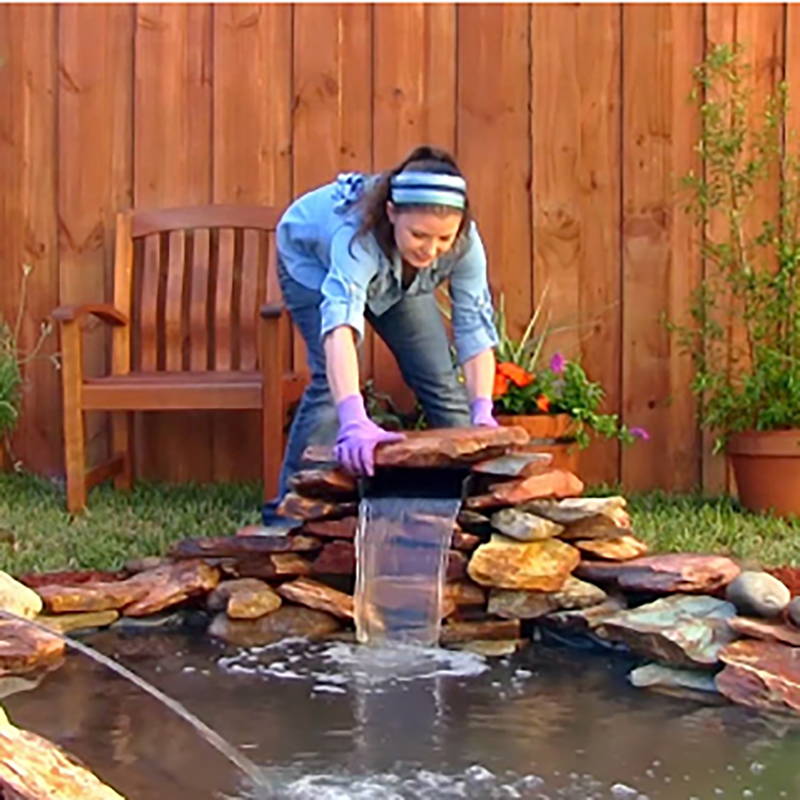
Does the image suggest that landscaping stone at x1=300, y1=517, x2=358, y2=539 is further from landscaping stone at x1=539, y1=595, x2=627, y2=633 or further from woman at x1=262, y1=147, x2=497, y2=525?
landscaping stone at x1=539, y1=595, x2=627, y2=633

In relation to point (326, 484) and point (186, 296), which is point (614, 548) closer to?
point (326, 484)

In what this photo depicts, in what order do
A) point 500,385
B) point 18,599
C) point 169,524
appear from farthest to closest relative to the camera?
point 500,385 < point 169,524 < point 18,599

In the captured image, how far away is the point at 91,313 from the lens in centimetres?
457

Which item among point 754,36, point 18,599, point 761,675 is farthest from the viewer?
point 754,36

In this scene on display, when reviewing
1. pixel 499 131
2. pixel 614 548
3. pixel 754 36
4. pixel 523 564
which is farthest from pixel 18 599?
pixel 754 36

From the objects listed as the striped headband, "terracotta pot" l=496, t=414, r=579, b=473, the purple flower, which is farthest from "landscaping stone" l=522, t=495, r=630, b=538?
the purple flower

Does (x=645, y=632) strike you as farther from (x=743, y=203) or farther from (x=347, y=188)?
(x=743, y=203)

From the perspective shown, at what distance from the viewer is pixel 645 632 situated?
9.58ft

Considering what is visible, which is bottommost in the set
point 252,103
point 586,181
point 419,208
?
point 419,208

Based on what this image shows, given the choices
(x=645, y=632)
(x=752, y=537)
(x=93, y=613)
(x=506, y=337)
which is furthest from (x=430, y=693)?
(x=506, y=337)

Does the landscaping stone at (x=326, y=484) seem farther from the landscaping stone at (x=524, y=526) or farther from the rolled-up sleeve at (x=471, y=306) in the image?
the rolled-up sleeve at (x=471, y=306)

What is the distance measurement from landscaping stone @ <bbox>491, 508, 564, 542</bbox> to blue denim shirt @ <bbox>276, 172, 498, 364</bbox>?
19.6 inches

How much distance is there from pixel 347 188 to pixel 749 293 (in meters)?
1.58

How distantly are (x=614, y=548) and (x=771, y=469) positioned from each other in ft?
3.78
